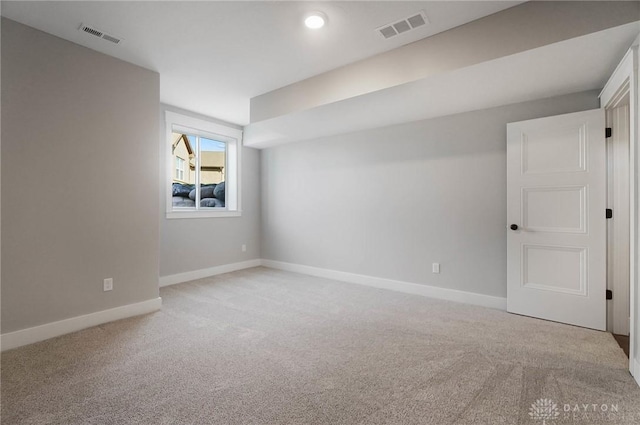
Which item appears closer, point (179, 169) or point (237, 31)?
point (237, 31)

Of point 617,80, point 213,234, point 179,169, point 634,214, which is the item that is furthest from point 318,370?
point 179,169

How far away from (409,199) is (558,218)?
159 cm

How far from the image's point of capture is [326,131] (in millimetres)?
4590

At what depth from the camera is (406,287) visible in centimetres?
407

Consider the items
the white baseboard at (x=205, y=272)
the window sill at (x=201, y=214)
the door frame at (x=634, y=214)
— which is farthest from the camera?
the window sill at (x=201, y=214)

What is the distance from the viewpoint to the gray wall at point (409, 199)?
3.45 m

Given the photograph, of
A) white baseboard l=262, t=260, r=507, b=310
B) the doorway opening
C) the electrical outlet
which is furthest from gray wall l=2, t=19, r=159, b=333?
the doorway opening

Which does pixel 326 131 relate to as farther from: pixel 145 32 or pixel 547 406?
pixel 547 406

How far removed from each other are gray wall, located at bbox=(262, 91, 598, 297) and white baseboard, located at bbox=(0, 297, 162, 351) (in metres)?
2.58

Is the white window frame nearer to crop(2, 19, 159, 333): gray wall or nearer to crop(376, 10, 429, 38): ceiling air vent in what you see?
crop(2, 19, 159, 333): gray wall

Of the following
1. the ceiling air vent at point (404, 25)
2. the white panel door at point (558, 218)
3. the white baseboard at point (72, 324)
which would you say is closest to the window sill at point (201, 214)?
the white baseboard at point (72, 324)

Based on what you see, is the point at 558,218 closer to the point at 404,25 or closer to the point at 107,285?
the point at 404,25

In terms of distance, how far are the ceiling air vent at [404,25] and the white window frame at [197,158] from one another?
327cm

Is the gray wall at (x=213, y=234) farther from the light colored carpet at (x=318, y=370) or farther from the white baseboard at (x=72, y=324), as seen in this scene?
the light colored carpet at (x=318, y=370)
